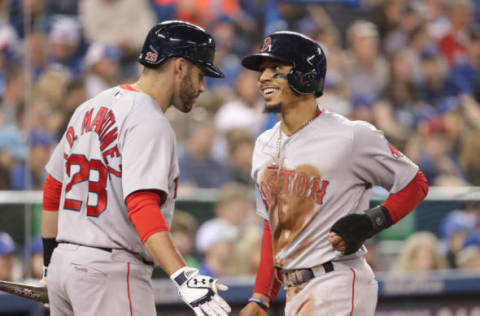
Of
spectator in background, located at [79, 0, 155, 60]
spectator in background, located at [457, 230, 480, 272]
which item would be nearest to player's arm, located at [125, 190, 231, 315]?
spectator in background, located at [79, 0, 155, 60]

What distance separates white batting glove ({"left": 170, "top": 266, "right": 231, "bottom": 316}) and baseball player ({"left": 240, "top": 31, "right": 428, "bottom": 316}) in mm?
711

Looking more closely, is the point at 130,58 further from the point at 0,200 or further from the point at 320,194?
the point at 320,194

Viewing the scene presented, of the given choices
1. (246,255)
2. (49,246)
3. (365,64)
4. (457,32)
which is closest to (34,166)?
(246,255)

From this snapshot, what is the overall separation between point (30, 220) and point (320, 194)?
2.62 m

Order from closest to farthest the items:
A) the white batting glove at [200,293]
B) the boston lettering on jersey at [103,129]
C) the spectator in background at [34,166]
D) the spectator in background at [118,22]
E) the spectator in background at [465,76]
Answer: the white batting glove at [200,293] < the boston lettering on jersey at [103,129] < the spectator in background at [34,166] < the spectator in background at [118,22] < the spectator in background at [465,76]

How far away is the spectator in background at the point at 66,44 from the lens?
6312mm

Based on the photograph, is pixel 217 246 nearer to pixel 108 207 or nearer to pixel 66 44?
pixel 66 44

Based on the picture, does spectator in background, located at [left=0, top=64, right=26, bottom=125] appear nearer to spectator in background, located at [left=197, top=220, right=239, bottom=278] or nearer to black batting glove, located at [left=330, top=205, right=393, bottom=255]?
spectator in background, located at [left=197, top=220, right=239, bottom=278]

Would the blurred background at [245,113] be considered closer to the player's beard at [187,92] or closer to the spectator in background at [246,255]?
the spectator in background at [246,255]

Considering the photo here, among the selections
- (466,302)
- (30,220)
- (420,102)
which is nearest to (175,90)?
(30,220)

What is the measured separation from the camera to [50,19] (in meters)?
6.27

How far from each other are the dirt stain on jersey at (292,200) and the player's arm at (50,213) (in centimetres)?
91

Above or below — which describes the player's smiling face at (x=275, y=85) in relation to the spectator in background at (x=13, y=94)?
above

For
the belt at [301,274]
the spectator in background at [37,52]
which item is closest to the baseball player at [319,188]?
the belt at [301,274]
